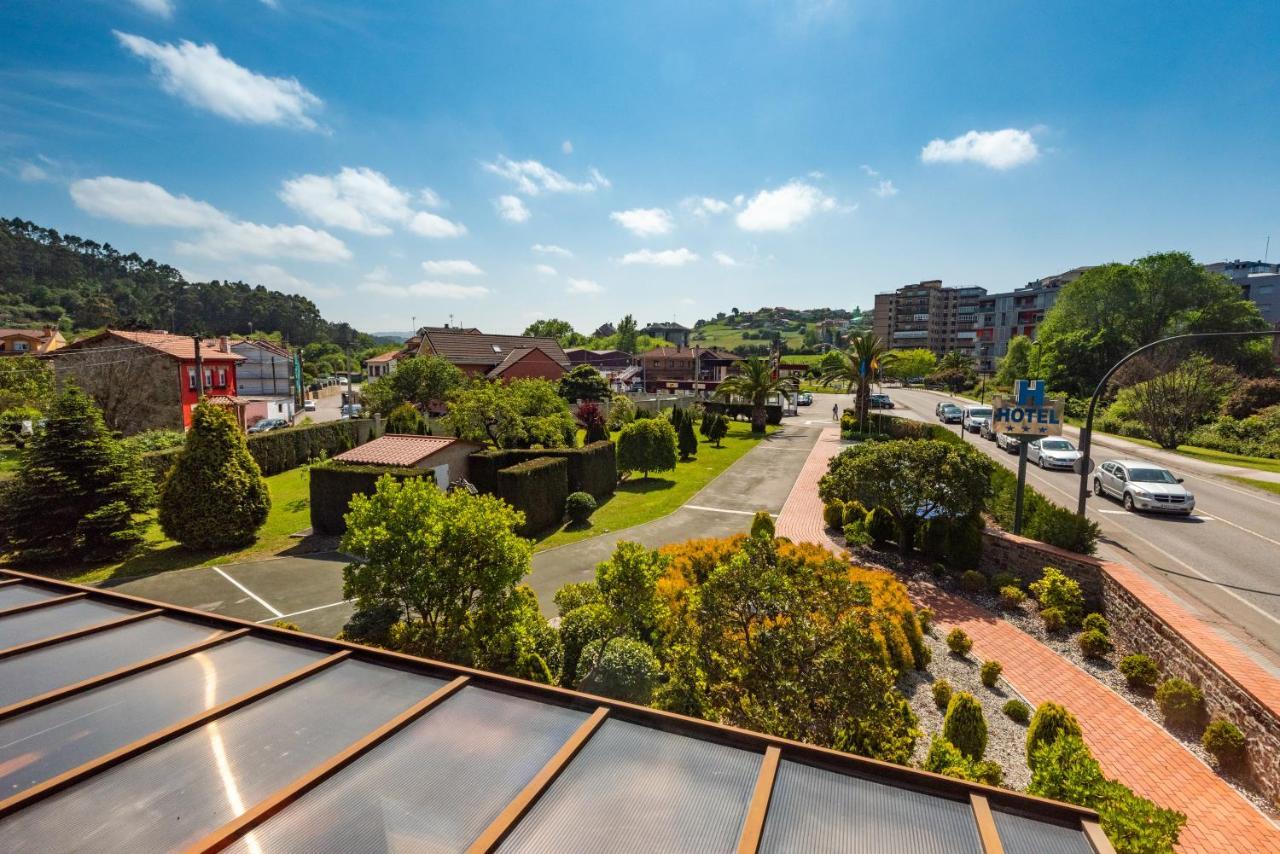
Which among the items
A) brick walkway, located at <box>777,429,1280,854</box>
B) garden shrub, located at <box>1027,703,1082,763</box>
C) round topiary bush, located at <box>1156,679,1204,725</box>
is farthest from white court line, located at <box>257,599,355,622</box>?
round topiary bush, located at <box>1156,679,1204,725</box>

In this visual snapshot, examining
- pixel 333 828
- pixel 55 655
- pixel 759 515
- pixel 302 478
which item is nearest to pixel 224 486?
pixel 302 478

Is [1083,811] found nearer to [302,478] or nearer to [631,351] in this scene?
[302,478]

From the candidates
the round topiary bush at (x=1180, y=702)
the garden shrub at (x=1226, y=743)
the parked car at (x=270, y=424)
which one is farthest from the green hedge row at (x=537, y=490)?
the parked car at (x=270, y=424)

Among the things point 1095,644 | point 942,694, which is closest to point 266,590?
point 942,694

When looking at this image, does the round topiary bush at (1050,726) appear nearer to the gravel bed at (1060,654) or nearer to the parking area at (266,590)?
the gravel bed at (1060,654)

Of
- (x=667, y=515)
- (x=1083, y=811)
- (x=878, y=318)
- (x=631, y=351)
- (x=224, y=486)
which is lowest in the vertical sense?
(x=667, y=515)

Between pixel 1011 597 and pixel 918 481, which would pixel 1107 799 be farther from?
pixel 918 481

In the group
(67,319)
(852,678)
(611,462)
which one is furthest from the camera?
(67,319)
